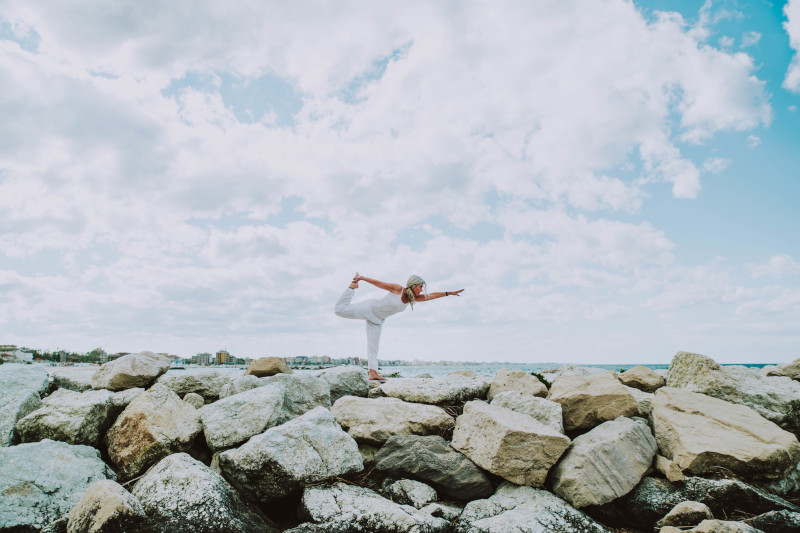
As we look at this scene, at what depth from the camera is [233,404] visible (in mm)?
6590

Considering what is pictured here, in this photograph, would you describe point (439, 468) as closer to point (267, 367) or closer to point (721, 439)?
point (721, 439)

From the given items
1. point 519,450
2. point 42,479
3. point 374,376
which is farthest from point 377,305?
point 42,479

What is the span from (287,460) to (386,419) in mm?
1805

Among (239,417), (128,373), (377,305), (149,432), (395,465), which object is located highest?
(377,305)

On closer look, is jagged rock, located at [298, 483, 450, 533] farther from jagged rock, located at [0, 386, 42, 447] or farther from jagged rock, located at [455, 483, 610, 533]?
jagged rock, located at [0, 386, 42, 447]

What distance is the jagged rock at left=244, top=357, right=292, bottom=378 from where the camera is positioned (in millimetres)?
8414

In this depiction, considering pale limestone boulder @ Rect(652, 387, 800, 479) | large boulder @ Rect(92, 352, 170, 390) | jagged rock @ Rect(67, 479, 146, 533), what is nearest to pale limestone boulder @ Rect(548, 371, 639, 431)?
pale limestone boulder @ Rect(652, 387, 800, 479)

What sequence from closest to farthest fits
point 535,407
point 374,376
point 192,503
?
point 192,503 < point 535,407 < point 374,376

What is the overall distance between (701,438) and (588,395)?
1465 millimetres

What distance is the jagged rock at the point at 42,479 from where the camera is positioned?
504 cm

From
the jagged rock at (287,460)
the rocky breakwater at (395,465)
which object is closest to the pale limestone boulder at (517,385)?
the rocky breakwater at (395,465)

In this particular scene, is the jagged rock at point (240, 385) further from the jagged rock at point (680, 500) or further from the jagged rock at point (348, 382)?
the jagged rock at point (680, 500)

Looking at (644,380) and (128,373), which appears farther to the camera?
(644,380)

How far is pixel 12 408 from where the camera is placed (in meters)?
6.98
